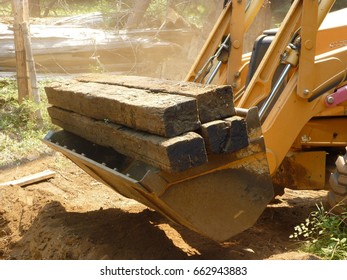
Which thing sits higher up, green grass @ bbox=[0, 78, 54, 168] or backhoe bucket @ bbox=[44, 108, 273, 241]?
backhoe bucket @ bbox=[44, 108, 273, 241]

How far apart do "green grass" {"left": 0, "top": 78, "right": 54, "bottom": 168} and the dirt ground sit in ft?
4.37

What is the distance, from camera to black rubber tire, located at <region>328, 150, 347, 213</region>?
14.6 feet

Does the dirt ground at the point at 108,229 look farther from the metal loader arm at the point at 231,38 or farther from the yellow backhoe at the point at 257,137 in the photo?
the metal loader arm at the point at 231,38

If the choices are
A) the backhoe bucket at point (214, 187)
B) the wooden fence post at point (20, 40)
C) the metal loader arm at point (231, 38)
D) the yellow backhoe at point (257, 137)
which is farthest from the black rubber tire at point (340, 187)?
the wooden fence post at point (20, 40)

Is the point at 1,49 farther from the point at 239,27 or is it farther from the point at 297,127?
the point at 297,127

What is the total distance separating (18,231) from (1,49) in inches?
235

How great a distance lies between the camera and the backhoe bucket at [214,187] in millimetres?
3830

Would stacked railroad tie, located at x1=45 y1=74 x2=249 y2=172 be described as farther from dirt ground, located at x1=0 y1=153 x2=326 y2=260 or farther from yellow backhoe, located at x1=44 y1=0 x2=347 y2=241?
dirt ground, located at x1=0 y1=153 x2=326 y2=260

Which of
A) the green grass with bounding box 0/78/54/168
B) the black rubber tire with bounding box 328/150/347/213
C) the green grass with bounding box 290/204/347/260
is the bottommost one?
the green grass with bounding box 0/78/54/168

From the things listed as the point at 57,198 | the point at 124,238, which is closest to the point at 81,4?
the point at 57,198

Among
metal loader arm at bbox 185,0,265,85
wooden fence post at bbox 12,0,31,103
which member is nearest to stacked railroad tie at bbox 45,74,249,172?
metal loader arm at bbox 185,0,265,85

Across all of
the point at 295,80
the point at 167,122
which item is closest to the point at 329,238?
the point at 295,80

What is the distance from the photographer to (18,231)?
18.7 feet

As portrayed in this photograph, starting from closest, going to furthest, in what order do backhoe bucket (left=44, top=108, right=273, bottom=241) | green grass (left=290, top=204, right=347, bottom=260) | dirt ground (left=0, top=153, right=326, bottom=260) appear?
backhoe bucket (left=44, top=108, right=273, bottom=241)
green grass (left=290, top=204, right=347, bottom=260)
dirt ground (left=0, top=153, right=326, bottom=260)
